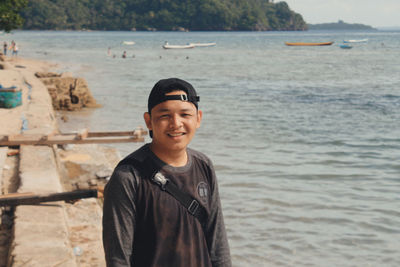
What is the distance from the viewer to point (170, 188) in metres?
2.36

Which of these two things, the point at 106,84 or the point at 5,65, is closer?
the point at 5,65

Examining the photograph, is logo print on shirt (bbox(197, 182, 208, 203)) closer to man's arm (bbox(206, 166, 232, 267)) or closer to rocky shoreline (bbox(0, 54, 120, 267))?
man's arm (bbox(206, 166, 232, 267))

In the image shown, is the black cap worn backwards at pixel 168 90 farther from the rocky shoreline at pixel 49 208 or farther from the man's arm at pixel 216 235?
the rocky shoreline at pixel 49 208

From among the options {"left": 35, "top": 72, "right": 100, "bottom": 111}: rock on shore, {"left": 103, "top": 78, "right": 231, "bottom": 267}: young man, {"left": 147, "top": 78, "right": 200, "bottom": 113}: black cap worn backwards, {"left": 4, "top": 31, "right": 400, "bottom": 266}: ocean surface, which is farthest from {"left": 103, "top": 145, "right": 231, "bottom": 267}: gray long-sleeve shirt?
{"left": 35, "top": 72, "right": 100, "bottom": 111}: rock on shore

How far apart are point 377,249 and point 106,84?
926 inches

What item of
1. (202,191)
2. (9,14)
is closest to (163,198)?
(202,191)

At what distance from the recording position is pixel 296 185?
951cm

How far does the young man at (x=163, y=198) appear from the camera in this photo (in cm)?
232

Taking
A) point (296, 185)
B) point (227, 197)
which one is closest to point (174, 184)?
point (227, 197)

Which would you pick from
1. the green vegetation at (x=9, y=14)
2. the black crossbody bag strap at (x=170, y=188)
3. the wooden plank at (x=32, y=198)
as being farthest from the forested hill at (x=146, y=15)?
the black crossbody bag strap at (x=170, y=188)

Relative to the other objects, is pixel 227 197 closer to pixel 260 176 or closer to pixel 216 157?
pixel 260 176

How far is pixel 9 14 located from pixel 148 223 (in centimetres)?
2372

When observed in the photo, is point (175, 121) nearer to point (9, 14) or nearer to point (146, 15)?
point (9, 14)

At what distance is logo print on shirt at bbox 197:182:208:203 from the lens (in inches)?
96.2
